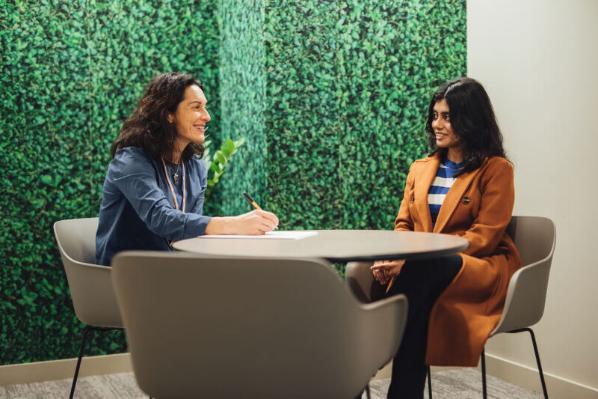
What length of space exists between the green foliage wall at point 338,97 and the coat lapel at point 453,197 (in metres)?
1.02

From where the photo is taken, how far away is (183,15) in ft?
13.2

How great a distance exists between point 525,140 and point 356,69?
1.01m

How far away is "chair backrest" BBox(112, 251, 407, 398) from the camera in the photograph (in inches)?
56.7

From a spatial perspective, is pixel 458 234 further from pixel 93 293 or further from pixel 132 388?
pixel 132 388

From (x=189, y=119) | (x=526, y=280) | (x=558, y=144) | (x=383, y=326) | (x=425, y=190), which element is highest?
(x=189, y=119)

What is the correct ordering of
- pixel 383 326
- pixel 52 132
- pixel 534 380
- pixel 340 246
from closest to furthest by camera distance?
pixel 383 326, pixel 340 246, pixel 534 380, pixel 52 132

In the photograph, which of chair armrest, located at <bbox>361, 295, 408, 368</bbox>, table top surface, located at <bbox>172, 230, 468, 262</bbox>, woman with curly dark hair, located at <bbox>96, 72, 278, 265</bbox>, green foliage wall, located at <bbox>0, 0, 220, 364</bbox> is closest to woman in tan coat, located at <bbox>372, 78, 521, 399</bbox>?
table top surface, located at <bbox>172, 230, 468, 262</bbox>

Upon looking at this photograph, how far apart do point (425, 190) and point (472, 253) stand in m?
0.41

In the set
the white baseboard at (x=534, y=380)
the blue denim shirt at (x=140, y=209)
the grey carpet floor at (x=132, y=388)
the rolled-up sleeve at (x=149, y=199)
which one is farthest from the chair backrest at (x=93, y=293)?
the white baseboard at (x=534, y=380)

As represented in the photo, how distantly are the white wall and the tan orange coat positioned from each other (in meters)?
0.68

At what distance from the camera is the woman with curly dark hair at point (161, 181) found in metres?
2.49

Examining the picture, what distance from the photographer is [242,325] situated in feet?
4.85

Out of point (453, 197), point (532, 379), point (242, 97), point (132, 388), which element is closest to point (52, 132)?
point (242, 97)

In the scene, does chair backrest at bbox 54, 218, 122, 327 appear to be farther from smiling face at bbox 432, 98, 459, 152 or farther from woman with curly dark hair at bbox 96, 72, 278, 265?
smiling face at bbox 432, 98, 459, 152
